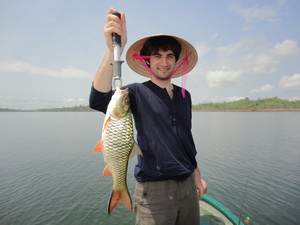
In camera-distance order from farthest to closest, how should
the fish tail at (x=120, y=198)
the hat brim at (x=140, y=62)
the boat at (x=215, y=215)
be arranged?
the boat at (x=215, y=215) < the hat brim at (x=140, y=62) < the fish tail at (x=120, y=198)

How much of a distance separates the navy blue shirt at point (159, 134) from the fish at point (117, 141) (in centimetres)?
24

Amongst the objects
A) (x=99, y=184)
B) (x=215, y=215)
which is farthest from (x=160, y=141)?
(x=99, y=184)

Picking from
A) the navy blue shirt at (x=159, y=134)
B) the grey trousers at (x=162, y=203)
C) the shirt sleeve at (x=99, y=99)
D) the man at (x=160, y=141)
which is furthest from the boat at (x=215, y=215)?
the shirt sleeve at (x=99, y=99)

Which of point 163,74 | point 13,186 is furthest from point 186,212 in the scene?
point 13,186

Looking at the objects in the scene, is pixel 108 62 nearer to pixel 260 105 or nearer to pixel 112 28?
pixel 112 28

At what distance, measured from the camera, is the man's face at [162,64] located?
2494 millimetres

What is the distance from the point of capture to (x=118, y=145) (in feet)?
6.54

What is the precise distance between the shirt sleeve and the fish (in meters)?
0.16

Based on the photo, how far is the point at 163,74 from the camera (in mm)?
2492

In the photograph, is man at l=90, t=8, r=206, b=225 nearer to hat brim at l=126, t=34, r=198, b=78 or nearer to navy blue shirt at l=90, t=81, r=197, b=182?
navy blue shirt at l=90, t=81, r=197, b=182

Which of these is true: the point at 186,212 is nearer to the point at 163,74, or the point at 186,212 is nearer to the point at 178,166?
the point at 178,166

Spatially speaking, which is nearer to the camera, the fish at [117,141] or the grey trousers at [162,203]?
the fish at [117,141]

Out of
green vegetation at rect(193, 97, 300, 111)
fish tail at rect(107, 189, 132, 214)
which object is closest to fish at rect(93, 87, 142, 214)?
fish tail at rect(107, 189, 132, 214)

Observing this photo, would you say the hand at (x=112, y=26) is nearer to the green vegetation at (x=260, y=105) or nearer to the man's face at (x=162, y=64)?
the man's face at (x=162, y=64)
